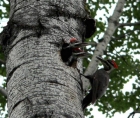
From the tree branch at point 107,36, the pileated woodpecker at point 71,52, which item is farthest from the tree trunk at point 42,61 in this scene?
the tree branch at point 107,36

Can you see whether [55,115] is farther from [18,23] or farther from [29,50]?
[18,23]

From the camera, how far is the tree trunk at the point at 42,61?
204 cm

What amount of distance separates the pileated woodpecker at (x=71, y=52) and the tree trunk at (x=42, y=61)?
0.14 feet

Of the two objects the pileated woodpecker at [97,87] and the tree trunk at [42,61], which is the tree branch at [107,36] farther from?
the tree trunk at [42,61]

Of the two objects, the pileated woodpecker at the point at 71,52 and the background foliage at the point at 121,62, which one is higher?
the background foliage at the point at 121,62

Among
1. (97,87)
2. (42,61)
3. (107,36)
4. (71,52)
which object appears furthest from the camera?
(107,36)

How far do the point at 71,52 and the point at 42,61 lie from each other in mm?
441

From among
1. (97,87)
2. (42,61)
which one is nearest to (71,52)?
(42,61)

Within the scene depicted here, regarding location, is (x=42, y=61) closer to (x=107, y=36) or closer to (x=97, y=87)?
(x=97, y=87)

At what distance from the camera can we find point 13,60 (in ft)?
7.77

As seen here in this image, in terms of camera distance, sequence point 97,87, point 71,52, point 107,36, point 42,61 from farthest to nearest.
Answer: point 107,36 → point 97,87 → point 71,52 → point 42,61

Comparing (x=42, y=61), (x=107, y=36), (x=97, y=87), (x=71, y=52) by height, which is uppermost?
(x=107, y=36)

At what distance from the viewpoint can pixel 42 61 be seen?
2262 mm

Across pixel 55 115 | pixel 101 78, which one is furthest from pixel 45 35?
pixel 101 78
